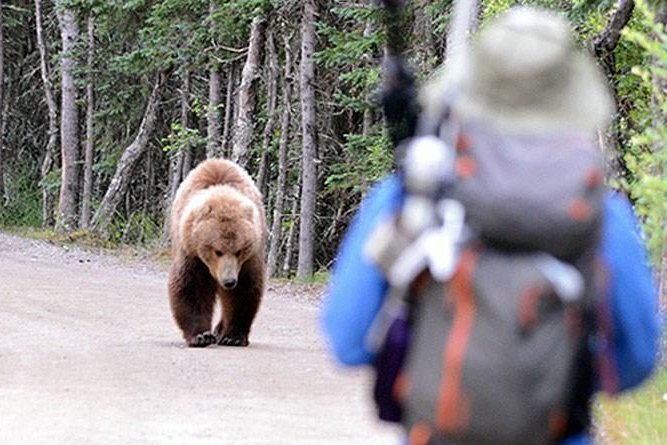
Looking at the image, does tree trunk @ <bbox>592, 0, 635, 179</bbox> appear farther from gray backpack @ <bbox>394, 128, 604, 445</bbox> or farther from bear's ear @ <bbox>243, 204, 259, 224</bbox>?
gray backpack @ <bbox>394, 128, 604, 445</bbox>

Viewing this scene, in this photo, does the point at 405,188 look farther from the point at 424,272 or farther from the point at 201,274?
the point at 201,274

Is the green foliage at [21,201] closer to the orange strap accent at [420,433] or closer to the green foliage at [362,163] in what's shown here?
the green foliage at [362,163]

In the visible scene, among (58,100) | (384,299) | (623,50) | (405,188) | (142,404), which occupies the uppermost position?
(405,188)

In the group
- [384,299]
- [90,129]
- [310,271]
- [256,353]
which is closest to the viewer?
[384,299]

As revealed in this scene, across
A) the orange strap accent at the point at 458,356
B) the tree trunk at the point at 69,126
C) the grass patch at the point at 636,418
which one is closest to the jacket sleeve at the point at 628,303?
the orange strap accent at the point at 458,356

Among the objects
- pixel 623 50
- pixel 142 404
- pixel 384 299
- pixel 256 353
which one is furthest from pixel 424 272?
pixel 623 50

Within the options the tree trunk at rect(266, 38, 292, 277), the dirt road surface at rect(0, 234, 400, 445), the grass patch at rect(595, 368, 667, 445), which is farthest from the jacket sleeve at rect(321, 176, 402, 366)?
the tree trunk at rect(266, 38, 292, 277)

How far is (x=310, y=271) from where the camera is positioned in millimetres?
25438

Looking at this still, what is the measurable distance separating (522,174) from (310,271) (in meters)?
22.2

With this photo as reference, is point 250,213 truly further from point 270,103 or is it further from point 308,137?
point 270,103

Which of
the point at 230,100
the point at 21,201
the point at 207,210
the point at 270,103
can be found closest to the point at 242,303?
the point at 207,210

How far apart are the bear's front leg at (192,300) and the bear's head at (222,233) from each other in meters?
0.18

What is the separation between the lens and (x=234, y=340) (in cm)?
1366

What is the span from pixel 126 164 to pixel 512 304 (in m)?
31.3
